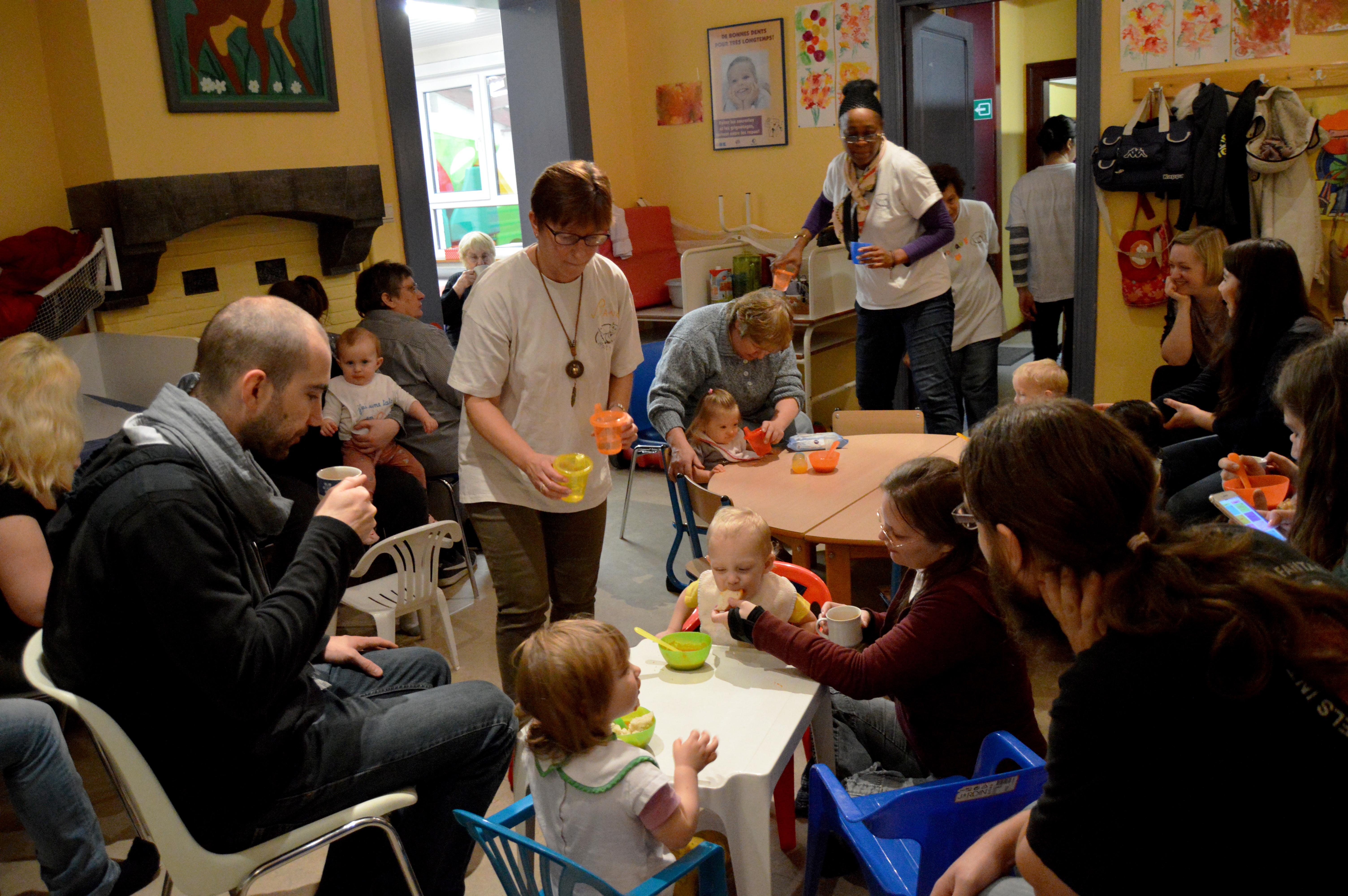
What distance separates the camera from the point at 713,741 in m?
1.83

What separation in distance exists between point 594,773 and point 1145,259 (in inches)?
190

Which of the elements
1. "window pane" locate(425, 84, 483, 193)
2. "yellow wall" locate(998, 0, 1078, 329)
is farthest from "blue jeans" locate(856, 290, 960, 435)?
"window pane" locate(425, 84, 483, 193)

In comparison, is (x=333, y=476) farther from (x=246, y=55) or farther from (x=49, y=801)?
(x=246, y=55)

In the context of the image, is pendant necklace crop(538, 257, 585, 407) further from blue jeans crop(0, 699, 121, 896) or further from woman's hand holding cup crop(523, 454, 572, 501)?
blue jeans crop(0, 699, 121, 896)

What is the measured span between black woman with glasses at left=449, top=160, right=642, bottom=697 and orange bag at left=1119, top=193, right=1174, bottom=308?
3657mm

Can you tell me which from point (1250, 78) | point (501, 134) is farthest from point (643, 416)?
point (501, 134)

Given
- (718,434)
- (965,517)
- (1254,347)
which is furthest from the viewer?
(718,434)

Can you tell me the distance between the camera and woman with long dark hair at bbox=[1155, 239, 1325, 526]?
3404mm

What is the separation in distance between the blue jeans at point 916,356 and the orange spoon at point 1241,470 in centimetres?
169

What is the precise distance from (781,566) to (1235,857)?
5.17ft

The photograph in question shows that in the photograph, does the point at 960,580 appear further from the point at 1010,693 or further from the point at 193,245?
the point at 193,245

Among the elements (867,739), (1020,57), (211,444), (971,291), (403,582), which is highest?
(1020,57)

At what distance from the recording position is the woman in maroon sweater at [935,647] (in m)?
2.01

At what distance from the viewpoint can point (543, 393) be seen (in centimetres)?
278
